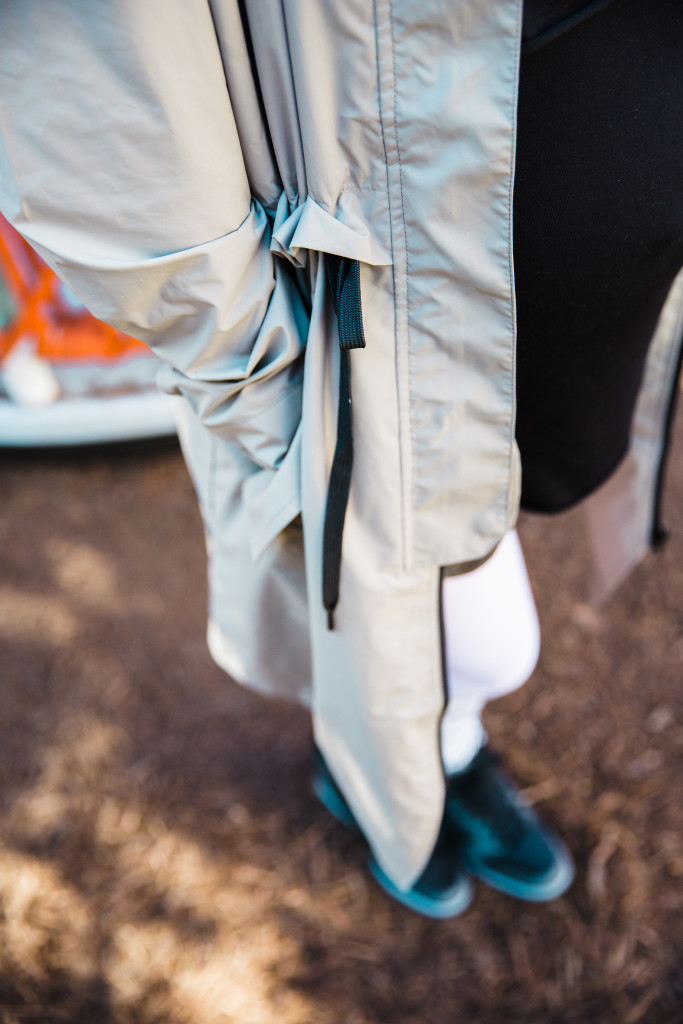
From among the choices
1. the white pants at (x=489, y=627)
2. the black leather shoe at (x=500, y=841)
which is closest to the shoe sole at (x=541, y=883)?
the black leather shoe at (x=500, y=841)

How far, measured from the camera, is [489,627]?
1096 mm

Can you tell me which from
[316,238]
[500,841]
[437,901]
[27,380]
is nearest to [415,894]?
[437,901]

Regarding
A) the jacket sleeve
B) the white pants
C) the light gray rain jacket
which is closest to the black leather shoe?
the white pants

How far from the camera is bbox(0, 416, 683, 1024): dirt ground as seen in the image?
1288 millimetres

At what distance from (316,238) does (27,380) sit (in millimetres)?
2066

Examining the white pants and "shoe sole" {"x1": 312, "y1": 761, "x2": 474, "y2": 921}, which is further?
"shoe sole" {"x1": 312, "y1": 761, "x2": 474, "y2": 921}

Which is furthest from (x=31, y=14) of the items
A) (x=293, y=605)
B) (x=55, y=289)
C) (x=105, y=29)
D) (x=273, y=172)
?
(x=55, y=289)

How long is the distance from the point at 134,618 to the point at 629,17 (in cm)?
173

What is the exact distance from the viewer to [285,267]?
796mm

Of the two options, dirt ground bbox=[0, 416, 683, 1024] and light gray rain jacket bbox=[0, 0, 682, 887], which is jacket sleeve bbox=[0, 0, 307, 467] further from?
dirt ground bbox=[0, 416, 683, 1024]

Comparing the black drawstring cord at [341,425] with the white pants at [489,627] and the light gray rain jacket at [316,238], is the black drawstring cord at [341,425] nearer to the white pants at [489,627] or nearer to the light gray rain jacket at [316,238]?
the light gray rain jacket at [316,238]

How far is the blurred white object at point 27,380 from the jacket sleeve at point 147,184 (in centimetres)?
187

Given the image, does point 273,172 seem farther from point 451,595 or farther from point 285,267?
point 451,595

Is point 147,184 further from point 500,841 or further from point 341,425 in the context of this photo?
point 500,841
